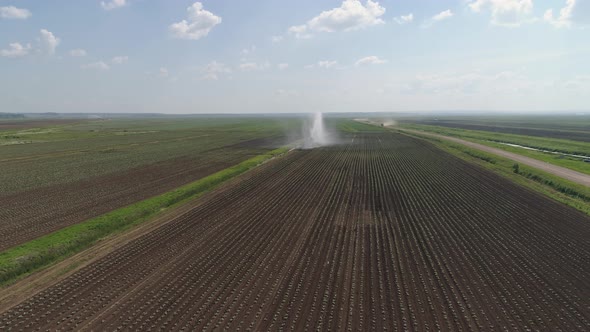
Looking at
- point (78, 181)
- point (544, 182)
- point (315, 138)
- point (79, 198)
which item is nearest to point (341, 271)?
point (79, 198)

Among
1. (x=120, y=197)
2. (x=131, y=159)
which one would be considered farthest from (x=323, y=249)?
(x=131, y=159)

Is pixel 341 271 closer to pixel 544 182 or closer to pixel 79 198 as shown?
pixel 79 198

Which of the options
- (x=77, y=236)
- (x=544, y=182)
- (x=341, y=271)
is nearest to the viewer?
(x=341, y=271)

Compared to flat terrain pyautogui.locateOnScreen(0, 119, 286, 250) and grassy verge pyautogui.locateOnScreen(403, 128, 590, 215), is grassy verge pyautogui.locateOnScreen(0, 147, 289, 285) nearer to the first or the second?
flat terrain pyautogui.locateOnScreen(0, 119, 286, 250)

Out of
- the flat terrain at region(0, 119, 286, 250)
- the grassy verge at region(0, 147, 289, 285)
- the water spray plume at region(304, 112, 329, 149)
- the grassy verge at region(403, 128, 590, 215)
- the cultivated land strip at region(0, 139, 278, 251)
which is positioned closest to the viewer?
the grassy verge at region(0, 147, 289, 285)

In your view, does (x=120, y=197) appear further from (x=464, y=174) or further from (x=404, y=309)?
(x=464, y=174)

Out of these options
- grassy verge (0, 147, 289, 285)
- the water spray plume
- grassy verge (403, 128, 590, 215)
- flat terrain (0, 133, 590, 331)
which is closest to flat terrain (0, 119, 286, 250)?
grassy verge (0, 147, 289, 285)
